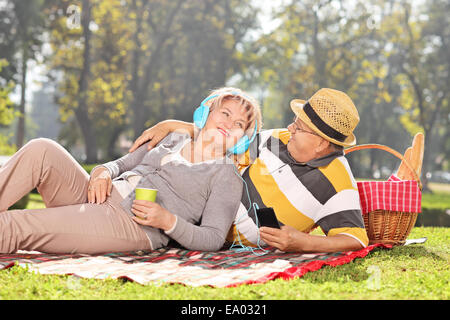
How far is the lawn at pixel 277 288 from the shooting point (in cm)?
244

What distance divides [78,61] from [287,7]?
11.2m

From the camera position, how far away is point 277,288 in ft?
8.48

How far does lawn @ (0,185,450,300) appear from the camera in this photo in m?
2.44

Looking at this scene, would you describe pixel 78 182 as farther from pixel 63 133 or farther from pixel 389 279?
pixel 63 133

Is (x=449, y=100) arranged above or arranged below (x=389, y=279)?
above

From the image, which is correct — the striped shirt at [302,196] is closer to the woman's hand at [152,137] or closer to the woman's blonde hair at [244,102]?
the woman's blonde hair at [244,102]

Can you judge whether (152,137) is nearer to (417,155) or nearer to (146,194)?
(146,194)

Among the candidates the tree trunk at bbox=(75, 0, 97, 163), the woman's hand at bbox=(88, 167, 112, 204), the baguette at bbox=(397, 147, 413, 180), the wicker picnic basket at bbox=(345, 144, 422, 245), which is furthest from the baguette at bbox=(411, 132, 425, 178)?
the tree trunk at bbox=(75, 0, 97, 163)

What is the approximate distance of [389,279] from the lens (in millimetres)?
2959

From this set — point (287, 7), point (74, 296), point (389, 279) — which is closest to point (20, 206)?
point (74, 296)

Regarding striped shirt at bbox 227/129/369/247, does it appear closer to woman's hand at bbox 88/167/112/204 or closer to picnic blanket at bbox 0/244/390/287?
picnic blanket at bbox 0/244/390/287

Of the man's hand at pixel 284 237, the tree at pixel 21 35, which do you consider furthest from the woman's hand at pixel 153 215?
the tree at pixel 21 35

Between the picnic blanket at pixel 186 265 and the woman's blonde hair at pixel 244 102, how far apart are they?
1002mm

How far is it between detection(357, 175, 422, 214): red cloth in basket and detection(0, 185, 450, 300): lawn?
100 centimetres
